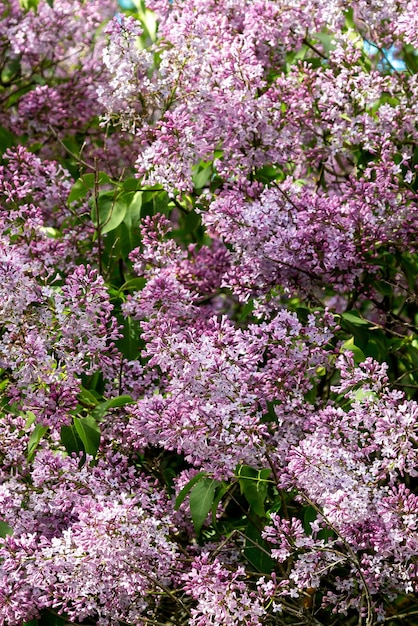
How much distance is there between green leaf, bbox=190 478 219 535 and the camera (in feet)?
8.89

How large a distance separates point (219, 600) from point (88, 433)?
1.93 feet

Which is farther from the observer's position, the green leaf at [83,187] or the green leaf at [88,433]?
the green leaf at [83,187]

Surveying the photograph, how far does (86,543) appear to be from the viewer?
8.28 feet

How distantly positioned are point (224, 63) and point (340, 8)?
0.57 meters

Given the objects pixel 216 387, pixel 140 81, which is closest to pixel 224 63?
pixel 140 81

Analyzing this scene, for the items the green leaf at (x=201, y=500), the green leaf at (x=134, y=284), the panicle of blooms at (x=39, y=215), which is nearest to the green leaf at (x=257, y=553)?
the green leaf at (x=201, y=500)

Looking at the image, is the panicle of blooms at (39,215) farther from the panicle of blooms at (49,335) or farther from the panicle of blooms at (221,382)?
the panicle of blooms at (221,382)

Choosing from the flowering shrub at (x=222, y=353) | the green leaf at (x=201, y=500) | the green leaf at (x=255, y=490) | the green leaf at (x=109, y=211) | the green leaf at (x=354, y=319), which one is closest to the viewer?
the flowering shrub at (x=222, y=353)

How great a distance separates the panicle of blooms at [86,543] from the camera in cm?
255

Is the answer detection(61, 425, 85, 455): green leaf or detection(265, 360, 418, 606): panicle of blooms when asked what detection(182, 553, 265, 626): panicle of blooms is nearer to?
detection(265, 360, 418, 606): panicle of blooms

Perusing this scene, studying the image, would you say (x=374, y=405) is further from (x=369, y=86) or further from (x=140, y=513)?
(x=369, y=86)

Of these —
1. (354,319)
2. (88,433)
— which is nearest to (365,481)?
(354,319)

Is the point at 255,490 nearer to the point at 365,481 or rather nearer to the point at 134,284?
the point at 365,481

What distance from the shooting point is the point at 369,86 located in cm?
326
